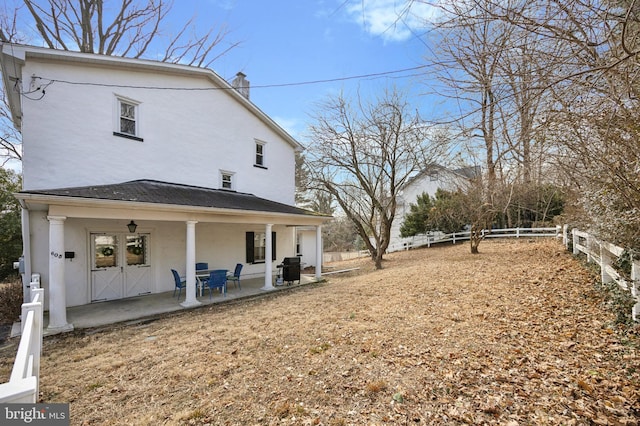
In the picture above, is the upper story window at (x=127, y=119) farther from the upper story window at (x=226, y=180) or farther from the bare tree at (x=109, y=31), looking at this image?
the bare tree at (x=109, y=31)

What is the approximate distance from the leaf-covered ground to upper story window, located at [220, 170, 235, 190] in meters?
6.43

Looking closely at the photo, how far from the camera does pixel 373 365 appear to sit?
3.93 meters

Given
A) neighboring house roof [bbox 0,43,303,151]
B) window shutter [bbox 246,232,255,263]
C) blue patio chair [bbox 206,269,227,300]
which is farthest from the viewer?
window shutter [bbox 246,232,255,263]

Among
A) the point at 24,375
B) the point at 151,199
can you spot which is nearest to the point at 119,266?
the point at 151,199

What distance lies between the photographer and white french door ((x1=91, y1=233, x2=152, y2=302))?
875 cm

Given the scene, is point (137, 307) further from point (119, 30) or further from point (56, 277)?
point (119, 30)

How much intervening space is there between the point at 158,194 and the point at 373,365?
7548 mm

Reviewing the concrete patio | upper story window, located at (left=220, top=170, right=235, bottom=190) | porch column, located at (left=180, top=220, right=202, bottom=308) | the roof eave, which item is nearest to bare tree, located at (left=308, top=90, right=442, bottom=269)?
upper story window, located at (left=220, top=170, right=235, bottom=190)

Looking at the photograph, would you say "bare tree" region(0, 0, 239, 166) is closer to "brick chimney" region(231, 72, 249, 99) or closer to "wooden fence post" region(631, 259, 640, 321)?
"brick chimney" region(231, 72, 249, 99)

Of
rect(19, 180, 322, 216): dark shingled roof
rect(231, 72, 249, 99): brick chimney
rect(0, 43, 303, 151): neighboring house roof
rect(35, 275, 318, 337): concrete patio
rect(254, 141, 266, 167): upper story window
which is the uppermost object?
rect(231, 72, 249, 99): brick chimney

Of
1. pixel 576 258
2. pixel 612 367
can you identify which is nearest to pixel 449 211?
pixel 576 258

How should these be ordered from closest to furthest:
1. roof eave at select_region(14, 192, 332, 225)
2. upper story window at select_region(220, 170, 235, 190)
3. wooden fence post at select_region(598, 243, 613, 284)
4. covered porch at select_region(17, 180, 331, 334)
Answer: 1. roof eave at select_region(14, 192, 332, 225)
2. wooden fence post at select_region(598, 243, 613, 284)
3. covered porch at select_region(17, 180, 331, 334)
4. upper story window at select_region(220, 170, 235, 190)

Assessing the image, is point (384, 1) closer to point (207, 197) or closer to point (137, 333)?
point (137, 333)

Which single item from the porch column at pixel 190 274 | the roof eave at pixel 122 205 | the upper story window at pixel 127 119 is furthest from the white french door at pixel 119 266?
the upper story window at pixel 127 119
